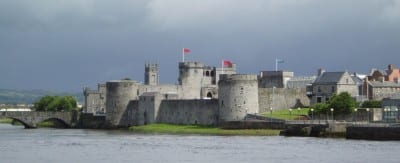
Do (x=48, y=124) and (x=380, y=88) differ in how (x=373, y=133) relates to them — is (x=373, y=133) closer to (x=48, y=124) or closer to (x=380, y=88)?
(x=380, y=88)

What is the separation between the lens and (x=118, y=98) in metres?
109

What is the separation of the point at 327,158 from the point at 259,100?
47496 millimetres

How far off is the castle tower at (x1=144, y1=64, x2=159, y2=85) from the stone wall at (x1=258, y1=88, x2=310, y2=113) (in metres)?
26.3

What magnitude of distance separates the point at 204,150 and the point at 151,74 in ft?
218

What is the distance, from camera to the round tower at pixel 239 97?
299 ft

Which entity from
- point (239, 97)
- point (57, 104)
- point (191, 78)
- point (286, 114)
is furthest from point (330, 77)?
point (57, 104)

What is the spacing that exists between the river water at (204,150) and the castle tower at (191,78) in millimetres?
44992

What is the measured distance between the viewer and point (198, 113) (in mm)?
97625

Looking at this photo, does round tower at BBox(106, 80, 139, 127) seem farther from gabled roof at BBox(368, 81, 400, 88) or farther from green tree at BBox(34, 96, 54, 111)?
green tree at BBox(34, 96, 54, 111)

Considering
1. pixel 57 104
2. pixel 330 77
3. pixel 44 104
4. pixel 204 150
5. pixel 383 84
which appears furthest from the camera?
pixel 44 104

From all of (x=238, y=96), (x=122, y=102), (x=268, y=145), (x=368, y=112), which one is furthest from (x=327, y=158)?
(x=122, y=102)

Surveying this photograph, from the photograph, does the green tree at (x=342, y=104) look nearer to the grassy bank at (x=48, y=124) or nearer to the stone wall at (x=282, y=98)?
the stone wall at (x=282, y=98)

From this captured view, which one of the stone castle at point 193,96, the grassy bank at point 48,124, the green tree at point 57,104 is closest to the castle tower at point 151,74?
the stone castle at point 193,96

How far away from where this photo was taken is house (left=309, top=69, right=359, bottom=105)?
104 m
